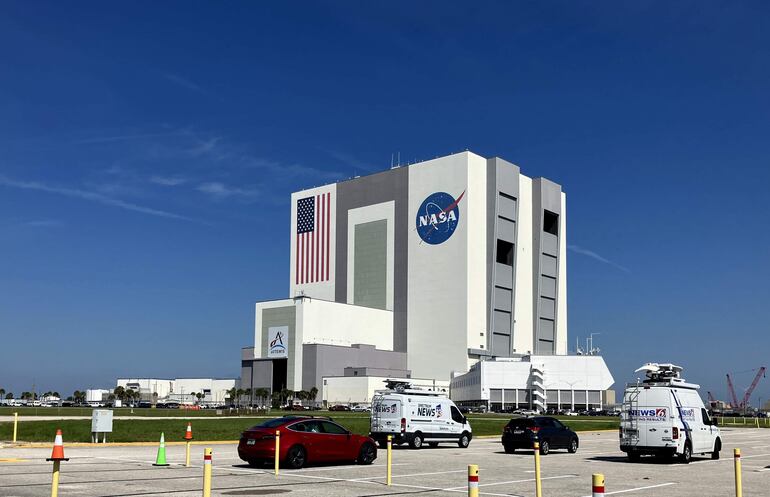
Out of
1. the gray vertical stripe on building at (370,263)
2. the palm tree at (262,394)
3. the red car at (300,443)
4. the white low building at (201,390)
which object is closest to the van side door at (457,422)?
the red car at (300,443)

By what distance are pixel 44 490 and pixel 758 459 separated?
27012 mm

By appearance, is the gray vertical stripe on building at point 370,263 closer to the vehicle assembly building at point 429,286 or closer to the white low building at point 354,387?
the vehicle assembly building at point 429,286

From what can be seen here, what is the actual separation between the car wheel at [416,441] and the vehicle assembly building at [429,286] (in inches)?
3626

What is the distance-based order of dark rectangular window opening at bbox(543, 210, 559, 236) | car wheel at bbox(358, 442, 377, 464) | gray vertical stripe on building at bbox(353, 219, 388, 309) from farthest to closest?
dark rectangular window opening at bbox(543, 210, 559, 236)
gray vertical stripe on building at bbox(353, 219, 388, 309)
car wheel at bbox(358, 442, 377, 464)

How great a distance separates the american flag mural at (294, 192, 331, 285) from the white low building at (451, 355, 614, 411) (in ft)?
122

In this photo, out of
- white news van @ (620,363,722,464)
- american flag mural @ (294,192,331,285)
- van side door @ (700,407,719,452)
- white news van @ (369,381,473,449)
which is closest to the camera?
white news van @ (620,363,722,464)

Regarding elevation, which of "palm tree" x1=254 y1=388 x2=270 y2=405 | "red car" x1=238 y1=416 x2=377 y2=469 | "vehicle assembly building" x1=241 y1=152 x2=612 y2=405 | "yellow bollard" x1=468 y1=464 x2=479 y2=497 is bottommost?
"palm tree" x1=254 y1=388 x2=270 y2=405

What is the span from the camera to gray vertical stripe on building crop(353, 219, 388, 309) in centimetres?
14738

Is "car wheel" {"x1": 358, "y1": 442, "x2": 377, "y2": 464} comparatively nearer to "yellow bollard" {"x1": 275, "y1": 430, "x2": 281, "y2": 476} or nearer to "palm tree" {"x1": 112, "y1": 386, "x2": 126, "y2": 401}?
"yellow bollard" {"x1": 275, "y1": 430, "x2": 281, "y2": 476}

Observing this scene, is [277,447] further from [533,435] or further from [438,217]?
[438,217]

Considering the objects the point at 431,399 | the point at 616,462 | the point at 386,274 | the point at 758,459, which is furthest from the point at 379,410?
the point at 386,274

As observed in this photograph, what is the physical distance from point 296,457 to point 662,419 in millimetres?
12522

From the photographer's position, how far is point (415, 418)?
124ft

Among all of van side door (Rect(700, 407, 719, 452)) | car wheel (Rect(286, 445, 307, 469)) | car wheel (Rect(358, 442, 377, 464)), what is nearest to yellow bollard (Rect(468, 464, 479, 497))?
car wheel (Rect(286, 445, 307, 469))
